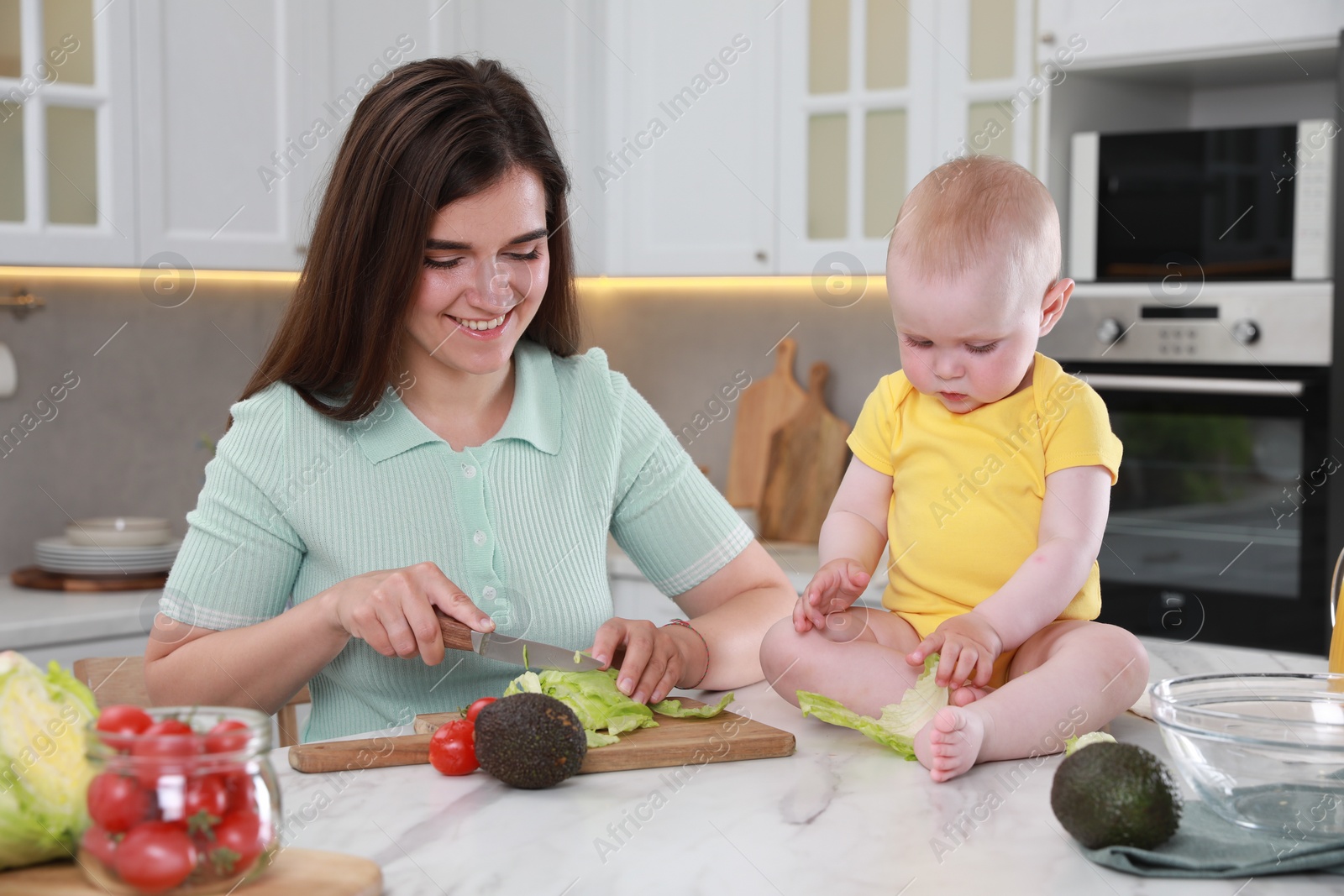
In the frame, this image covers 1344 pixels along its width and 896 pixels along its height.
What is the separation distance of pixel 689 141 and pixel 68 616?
181 centimetres

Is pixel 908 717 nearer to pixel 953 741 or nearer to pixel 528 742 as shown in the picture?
pixel 953 741

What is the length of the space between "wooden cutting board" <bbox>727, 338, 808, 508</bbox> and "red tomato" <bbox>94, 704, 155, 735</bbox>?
8.81 feet

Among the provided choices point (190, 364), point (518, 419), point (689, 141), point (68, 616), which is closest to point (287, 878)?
point (518, 419)

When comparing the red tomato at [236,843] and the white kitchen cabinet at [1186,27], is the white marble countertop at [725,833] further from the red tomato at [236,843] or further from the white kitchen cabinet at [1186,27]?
the white kitchen cabinet at [1186,27]

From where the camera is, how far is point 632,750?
98 centimetres

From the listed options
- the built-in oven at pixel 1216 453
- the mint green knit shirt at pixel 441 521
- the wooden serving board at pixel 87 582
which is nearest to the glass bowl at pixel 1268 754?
the mint green knit shirt at pixel 441 521

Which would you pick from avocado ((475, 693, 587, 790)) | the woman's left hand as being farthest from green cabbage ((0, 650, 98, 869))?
the woman's left hand

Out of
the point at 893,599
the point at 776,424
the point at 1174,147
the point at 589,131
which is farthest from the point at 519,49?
the point at 893,599

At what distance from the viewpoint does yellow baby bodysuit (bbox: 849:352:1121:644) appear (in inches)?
42.9

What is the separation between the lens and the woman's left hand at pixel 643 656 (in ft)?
3.71

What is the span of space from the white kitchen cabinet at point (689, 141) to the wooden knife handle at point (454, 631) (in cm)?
214

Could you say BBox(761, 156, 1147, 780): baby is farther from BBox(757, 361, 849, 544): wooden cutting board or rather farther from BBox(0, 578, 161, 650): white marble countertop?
Result: BBox(757, 361, 849, 544): wooden cutting board

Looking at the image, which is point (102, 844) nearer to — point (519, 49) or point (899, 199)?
point (899, 199)

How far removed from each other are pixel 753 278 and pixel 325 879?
2776 millimetres
